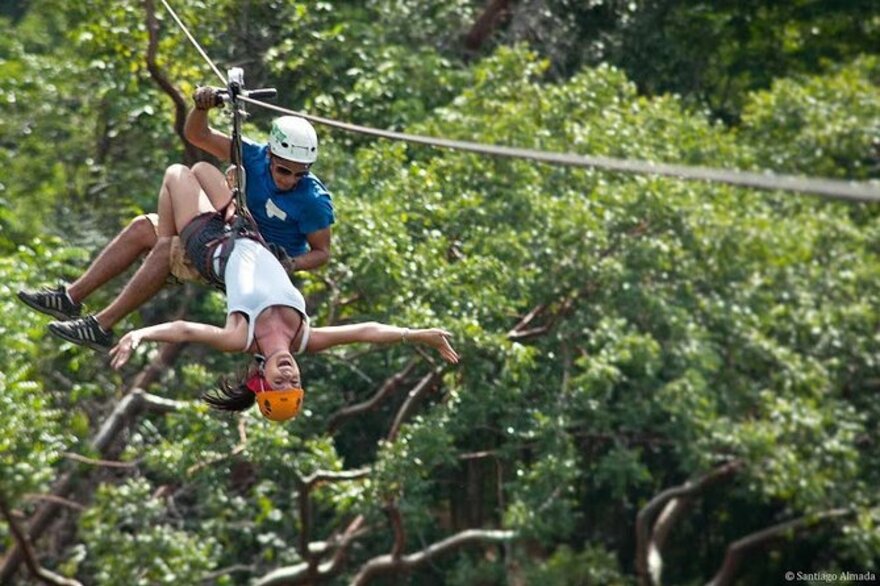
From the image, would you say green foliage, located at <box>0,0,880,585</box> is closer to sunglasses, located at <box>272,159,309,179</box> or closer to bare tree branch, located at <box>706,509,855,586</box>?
bare tree branch, located at <box>706,509,855,586</box>

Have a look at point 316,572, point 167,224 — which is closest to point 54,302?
point 167,224

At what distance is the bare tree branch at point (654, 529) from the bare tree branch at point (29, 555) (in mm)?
4877

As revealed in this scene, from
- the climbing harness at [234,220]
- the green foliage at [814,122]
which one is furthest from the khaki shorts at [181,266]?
the green foliage at [814,122]

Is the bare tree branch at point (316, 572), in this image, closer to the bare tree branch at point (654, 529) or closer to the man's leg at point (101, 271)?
the bare tree branch at point (654, 529)

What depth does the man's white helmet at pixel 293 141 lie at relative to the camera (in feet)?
22.3

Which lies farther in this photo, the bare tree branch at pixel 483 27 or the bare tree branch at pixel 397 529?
the bare tree branch at pixel 483 27

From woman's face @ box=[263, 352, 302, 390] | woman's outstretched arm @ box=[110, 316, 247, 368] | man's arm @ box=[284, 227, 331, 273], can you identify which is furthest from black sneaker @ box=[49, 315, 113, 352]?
woman's face @ box=[263, 352, 302, 390]

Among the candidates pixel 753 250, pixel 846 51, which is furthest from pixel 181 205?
pixel 846 51

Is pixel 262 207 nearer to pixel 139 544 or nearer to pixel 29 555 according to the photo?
pixel 139 544

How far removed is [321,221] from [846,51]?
11.8 metres

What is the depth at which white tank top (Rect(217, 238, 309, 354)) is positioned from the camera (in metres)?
6.61

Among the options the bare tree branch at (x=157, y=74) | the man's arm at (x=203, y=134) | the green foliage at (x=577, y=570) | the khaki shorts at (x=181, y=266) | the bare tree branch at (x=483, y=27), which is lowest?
the green foliage at (x=577, y=570)

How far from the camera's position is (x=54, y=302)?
7.47 m

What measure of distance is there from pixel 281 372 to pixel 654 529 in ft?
33.0
